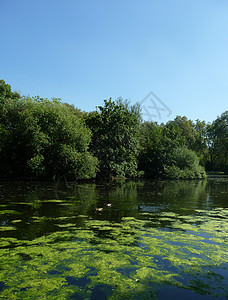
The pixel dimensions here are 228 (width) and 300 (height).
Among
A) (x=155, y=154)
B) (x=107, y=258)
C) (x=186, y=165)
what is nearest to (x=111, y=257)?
(x=107, y=258)

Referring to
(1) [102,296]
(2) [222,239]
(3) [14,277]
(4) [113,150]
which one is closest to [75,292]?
(1) [102,296]

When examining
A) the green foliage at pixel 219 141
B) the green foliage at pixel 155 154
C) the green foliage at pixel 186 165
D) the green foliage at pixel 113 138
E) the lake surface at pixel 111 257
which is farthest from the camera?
the green foliage at pixel 219 141

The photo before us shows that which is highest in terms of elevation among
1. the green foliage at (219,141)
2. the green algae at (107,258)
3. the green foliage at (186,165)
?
the green foliage at (219,141)

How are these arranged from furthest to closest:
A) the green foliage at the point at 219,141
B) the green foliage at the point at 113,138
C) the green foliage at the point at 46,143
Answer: the green foliage at the point at 219,141
the green foliage at the point at 113,138
the green foliage at the point at 46,143

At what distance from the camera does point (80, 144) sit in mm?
28953

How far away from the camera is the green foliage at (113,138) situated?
3388 centimetres

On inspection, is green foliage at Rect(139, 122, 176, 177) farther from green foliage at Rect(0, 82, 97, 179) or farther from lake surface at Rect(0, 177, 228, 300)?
lake surface at Rect(0, 177, 228, 300)

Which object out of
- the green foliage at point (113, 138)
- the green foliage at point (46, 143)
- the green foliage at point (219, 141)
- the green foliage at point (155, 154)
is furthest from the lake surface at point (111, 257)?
the green foliage at point (219, 141)

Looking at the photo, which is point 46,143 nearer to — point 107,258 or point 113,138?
point 113,138

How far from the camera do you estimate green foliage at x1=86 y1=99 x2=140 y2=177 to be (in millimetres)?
33875

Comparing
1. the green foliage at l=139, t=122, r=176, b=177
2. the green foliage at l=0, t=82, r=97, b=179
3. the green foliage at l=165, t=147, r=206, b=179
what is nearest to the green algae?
the green foliage at l=0, t=82, r=97, b=179

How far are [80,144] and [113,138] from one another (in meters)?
6.99

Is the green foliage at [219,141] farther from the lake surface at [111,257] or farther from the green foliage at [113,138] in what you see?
the lake surface at [111,257]

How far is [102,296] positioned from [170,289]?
131 centimetres
